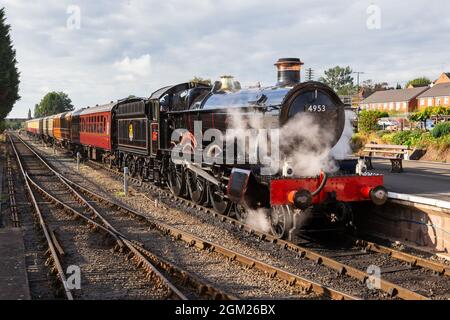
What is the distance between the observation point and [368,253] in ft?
27.9

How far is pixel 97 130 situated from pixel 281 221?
18679 mm

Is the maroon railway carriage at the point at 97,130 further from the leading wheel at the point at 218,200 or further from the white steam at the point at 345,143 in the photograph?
the white steam at the point at 345,143

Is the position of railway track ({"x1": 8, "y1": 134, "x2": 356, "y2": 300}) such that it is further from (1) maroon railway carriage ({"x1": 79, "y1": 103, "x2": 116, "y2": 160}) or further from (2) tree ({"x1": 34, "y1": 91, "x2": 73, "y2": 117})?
(2) tree ({"x1": 34, "y1": 91, "x2": 73, "y2": 117})

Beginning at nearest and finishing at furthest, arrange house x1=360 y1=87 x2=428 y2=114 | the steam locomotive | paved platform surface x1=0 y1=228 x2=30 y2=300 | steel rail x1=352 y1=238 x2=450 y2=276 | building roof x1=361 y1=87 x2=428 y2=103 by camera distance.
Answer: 1. paved platform surface x1=0 y1=228 x2=30 y2=300
2. steel rail x1=352 y1=238 x2=450 y2=276
3. the steam locomotive
4. house x1=360 y1=87 x2=428 y2=114
5. building roof x1=361 y1=87 x2=428 y2=103

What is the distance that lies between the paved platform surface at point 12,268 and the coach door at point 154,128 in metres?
6.51

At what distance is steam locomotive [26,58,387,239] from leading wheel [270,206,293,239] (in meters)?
0.02

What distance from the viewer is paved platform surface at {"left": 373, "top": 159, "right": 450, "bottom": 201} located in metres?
10.7

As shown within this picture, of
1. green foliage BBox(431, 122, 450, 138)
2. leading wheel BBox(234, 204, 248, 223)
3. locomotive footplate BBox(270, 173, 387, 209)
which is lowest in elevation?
leading wheel BBox(234, 204, 248, 223)

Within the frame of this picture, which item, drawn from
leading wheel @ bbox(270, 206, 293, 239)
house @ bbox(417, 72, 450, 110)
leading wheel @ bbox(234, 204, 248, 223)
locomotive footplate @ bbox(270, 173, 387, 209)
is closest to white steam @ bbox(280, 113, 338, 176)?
locomotive footplate @ bbox(270, 173, 387, 209)

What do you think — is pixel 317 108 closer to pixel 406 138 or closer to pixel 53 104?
pixel 406 138

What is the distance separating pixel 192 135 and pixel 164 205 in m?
2.29

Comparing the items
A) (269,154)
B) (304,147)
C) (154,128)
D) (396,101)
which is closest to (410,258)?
(304,147)
